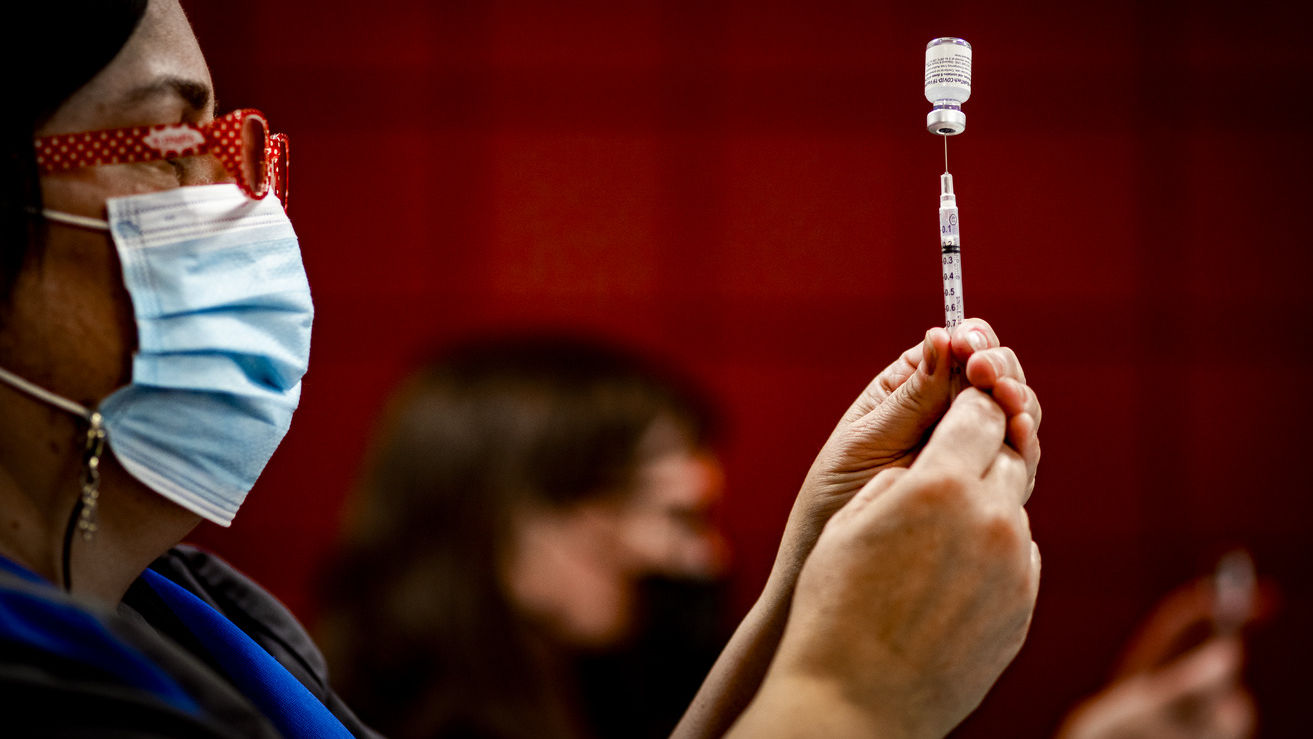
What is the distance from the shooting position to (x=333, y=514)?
3.02 meters

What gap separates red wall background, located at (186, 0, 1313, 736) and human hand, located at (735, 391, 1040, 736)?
2.25m

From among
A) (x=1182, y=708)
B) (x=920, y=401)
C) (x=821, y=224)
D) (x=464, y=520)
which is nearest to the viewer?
(x=920, y=401)

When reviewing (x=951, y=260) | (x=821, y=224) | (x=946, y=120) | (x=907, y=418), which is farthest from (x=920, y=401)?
(x=821, y=224)

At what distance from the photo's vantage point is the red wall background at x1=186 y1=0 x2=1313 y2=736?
9.69ft

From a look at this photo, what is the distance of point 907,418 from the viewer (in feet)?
2.83

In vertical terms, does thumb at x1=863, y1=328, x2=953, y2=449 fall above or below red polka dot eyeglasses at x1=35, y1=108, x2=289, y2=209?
below

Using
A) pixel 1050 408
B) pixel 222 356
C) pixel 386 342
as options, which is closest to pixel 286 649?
pixel 222 356

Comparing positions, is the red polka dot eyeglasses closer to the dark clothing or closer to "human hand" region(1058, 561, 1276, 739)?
the dark clothing

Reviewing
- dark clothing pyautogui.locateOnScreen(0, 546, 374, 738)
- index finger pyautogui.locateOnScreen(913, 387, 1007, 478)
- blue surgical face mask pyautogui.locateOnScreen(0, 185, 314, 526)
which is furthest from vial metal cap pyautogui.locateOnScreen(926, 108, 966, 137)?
dark clothing pyautogui.locateOnScreen(0, 546, 374, 738)

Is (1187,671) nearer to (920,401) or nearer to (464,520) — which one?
(464,520)

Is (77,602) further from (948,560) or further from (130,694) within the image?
(948,560)

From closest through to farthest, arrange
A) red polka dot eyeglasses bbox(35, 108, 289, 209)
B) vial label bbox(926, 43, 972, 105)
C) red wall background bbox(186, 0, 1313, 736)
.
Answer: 1. red polka dot eyeglasses bbox(35, 108, 289, 209)
2. vial label bbox(926, 43, 972, 105)
3. red wall background bbox(186, 0, 1313, 736)

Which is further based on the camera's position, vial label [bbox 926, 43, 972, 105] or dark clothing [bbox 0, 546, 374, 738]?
vial label [bbox 926, 43, 972, 105]

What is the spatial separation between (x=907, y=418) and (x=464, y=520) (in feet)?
3.79
